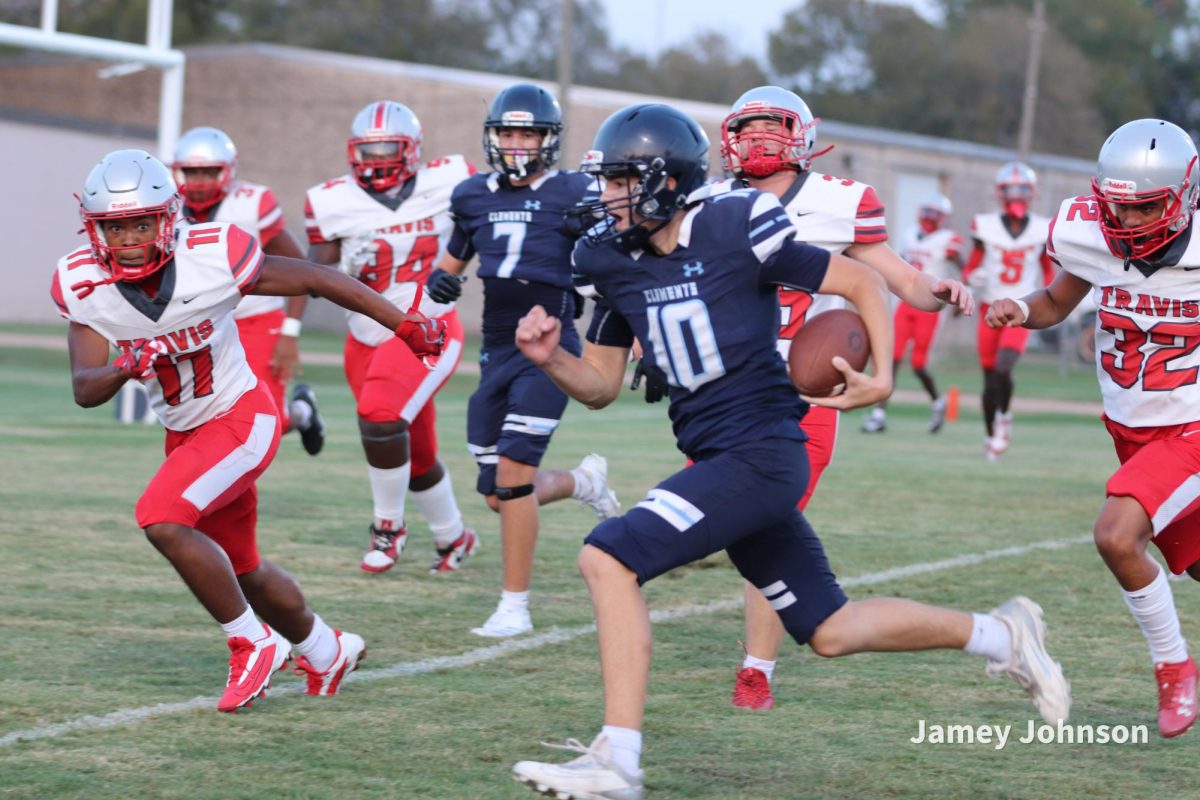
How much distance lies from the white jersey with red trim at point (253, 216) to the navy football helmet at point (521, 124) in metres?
2.37

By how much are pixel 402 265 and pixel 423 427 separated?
2.58 ft

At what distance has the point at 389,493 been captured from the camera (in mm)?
7312

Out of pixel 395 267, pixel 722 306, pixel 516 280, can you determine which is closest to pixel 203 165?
pixel 395 267

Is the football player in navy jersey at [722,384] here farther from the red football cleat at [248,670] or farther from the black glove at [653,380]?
the red football cleat at [248,670]

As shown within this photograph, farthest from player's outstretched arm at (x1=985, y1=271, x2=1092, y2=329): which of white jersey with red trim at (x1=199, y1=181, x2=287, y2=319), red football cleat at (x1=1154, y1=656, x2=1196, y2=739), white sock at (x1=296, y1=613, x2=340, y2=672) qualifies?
white jersey with red trim at (x1=199, y1=181, x2=287, y2=319)

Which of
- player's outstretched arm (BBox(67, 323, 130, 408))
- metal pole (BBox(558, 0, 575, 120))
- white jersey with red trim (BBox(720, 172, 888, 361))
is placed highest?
metal pole (BBox(558, 0, 575, 120))

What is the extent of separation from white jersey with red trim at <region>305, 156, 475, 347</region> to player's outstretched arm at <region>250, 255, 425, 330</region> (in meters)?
2.53

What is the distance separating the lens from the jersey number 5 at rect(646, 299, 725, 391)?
13.6 feet

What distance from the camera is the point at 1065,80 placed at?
56844 millimetres

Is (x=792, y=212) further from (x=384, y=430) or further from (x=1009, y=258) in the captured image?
(x=1009, y=258)

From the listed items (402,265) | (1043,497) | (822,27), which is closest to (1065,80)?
(822,27)

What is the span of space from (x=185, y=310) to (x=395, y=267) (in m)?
2.82

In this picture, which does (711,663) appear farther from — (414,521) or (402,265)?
(414,521)

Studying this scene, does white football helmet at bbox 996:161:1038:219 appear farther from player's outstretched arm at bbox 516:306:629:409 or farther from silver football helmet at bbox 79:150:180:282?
silver football helmet at bbox 79:150:180:282
